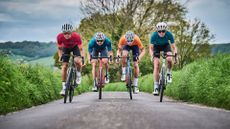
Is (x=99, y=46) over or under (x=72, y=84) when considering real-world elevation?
over

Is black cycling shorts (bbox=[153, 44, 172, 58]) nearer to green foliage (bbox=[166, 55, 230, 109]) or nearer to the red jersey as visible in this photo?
green foliage (bbox=[166, 55, 230, 109])

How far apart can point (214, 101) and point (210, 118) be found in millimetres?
3925

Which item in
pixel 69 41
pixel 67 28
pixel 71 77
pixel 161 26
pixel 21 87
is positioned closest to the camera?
pixel 21 87

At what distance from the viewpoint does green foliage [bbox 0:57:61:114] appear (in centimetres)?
1167

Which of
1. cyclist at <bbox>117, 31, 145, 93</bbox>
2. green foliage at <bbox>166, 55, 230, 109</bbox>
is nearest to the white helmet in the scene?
cyclist at <bbox>117, 31, 145, 93</bbox>

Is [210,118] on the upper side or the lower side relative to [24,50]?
lower

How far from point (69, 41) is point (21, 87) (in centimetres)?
226

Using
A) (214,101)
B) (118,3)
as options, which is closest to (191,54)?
(118,3)

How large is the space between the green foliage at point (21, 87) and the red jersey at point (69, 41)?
151 cm

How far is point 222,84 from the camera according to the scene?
469 inches

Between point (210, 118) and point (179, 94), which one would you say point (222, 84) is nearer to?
point (210, 118)

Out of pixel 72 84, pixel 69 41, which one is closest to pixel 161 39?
pixel 69 41

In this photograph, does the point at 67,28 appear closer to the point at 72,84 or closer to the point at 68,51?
the point at 68,51

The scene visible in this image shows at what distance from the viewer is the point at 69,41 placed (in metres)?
14.4
